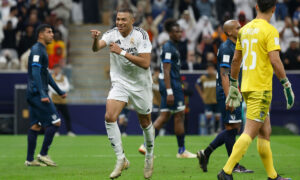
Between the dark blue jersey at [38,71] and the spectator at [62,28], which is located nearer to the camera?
the dark blue jersey at [38,71]

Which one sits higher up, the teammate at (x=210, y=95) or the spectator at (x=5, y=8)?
the spectator at (x=5, y=8)

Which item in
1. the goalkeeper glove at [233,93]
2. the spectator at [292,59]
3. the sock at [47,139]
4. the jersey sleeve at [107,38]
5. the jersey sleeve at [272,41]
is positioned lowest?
the sock at [47,139]

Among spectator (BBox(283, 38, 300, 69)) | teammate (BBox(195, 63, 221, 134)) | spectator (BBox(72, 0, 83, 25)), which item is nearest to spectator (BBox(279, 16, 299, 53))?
spectator (BBox(283, 38, 300, 69))

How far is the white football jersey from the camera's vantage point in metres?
9.19

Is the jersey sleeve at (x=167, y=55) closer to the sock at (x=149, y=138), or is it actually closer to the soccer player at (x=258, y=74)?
the sock at (x=149, y=138)

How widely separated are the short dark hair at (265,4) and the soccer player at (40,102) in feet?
15.6

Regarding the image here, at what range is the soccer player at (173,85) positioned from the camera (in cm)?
1262

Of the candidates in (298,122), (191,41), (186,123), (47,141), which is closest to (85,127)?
(186,123)

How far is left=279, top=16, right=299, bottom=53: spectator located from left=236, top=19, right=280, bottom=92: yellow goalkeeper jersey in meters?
16.0

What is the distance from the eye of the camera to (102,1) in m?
27.8

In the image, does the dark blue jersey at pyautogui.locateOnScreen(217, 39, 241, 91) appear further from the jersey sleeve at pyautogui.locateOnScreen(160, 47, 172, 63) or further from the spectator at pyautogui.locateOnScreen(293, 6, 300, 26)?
the spectator at pyautogui.locateOnScreen(293, 6, 300, 26)

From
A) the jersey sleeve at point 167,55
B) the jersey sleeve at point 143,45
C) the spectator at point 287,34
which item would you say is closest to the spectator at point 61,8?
the spectator at point 287,34

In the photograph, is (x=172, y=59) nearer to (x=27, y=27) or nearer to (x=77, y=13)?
(x=27, y=27)

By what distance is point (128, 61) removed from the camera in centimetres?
918
